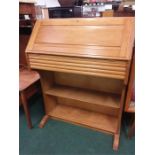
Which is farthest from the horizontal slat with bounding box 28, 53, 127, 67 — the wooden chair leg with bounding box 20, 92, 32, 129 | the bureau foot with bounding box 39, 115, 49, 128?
the bureau foot with bounding box 39, 115, 49, 128

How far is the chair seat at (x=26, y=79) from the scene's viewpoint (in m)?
1.56

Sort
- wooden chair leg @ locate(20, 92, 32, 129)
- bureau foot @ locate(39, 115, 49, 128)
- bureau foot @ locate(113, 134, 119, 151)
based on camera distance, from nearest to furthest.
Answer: bureau foot @ locate(113, 134, 119, 151), wooden chair leg @ locate(20, 92, 32, 129), bureau foot @ locate(39, 115, 49, 128)

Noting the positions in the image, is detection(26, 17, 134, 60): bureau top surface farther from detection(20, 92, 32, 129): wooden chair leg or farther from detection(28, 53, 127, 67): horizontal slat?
detection(20, 92, 32, 129): wooden chair leg

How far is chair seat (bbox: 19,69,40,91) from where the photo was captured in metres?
1.56

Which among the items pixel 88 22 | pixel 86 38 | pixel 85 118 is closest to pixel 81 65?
pixel 86 38

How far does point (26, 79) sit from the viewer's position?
5.56 ft

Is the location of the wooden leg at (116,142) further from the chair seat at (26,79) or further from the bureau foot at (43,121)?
the chair seat at (26,79)

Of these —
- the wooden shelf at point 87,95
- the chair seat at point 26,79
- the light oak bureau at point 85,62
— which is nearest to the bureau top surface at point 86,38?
the light oak bureau at point 85,62

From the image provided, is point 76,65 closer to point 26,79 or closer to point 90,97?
point 90,97

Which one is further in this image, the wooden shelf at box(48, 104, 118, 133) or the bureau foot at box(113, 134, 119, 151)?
the wooden shelf at box(48, 104, 118, 133)

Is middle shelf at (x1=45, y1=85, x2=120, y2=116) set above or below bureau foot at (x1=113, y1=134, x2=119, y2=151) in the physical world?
above

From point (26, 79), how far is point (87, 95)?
709 mm

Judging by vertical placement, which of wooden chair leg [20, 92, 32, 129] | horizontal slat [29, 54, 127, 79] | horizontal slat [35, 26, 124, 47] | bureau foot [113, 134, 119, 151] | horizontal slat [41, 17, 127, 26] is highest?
horizontal slat [41, 17, 127, 26]
